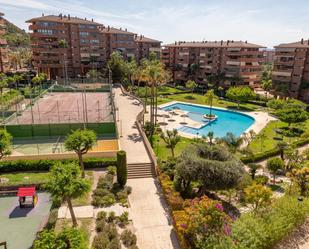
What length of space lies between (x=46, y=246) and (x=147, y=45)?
3508 inches

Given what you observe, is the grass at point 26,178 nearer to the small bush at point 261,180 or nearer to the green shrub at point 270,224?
the green shrub at point 270,224

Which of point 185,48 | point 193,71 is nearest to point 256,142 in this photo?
point 193,71

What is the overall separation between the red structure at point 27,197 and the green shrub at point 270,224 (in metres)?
14.4

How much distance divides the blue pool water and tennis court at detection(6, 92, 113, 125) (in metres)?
13.3

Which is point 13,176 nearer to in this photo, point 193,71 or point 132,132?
point 132,132

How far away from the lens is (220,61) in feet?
253

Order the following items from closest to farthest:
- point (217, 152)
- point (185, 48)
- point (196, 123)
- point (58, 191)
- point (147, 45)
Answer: point (58, 191) < point (217, 152) < point (196, 123) < point (185, 48) < point (147, 45)

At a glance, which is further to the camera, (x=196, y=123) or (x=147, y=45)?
(x=147, y=45)

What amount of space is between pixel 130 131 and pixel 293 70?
2012 inches

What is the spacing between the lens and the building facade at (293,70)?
63312 millimetres

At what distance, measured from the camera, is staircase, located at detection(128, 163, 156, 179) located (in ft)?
81.2

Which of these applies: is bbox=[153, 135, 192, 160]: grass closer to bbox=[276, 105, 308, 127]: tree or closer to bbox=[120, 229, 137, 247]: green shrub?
bbox=[120, 229, 137, 247]: green shrub

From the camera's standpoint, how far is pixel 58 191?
1551 centimetres

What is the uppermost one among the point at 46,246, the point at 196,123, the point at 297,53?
the point at 297,53
